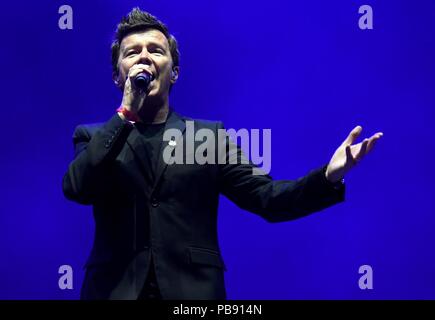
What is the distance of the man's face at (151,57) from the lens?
6.47 feet

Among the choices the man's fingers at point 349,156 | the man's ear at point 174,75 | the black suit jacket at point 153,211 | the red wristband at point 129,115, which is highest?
the man's ear at point 174,75

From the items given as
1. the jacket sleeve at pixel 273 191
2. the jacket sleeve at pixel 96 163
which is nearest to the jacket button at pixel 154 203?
the jacket sleeve at pixel 96 163

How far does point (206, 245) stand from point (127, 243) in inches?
8.0

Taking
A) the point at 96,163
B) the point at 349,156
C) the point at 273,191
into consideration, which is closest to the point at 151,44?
the point at 96,163

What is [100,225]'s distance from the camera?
6.02 feet

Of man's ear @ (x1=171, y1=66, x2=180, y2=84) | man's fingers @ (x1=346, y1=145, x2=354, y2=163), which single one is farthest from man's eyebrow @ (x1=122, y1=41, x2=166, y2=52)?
man's fingers @ (x1=346, y1=145, x2=354, y2=163)

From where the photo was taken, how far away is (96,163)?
176 cm

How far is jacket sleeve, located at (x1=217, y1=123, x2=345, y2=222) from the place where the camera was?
1771 mm

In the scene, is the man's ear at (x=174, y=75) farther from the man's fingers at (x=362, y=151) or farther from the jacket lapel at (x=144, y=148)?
the man's fingers at (x=362, y=151)

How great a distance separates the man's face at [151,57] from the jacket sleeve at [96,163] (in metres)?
0.21
